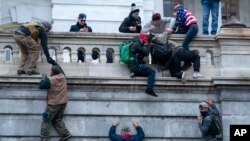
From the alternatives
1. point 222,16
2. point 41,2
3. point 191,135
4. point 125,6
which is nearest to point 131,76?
point 191,135

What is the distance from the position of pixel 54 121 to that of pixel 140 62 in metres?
2.67

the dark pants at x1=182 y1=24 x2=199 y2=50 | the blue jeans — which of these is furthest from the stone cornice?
the blue jeans

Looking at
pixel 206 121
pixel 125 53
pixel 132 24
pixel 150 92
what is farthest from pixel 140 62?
Result: pixel 206 121

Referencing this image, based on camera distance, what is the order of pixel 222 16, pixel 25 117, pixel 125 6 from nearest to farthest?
pixel 25 117 → pixel 125 6 → pixel 222 16

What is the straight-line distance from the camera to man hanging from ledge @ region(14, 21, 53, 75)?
25.5m

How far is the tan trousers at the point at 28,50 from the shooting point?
2548 cm

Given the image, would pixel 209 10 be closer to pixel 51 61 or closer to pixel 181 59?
pixel 181 59

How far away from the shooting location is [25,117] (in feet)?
83.3

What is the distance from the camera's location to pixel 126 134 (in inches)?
1001

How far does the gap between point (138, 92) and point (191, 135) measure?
5.65 ft

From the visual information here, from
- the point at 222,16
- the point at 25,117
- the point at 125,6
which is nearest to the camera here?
the point at 25,117

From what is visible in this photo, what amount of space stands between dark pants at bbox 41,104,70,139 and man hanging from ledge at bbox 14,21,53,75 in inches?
41.9

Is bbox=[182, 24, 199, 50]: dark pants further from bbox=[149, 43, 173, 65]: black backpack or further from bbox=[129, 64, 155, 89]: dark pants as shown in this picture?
bbox=[129, 64, 155, 89]: dark pants

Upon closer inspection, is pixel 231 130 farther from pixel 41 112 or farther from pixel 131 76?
pixel 41 112
